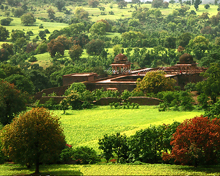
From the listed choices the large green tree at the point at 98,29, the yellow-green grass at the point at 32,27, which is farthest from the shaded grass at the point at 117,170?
the yellow-green grass at the point at 32,27

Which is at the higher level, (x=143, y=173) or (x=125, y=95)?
(x=143, y=173)

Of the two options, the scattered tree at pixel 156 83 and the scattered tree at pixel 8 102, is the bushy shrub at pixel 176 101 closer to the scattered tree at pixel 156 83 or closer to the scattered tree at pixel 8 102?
the scattered tree at pixel 156 83

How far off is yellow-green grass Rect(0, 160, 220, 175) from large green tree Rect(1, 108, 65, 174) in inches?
29.8

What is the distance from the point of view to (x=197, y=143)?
21188 mm

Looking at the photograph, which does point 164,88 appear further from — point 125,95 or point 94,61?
point 94,61

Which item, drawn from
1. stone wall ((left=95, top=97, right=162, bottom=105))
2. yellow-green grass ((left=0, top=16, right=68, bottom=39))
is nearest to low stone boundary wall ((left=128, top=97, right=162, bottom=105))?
stone wall ((left=95, top=97, right=162, bottom=105))

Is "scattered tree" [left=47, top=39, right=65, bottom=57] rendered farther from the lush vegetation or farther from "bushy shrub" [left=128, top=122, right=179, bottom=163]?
"bushy shrub" [left=128, top=122, right=179, bottom=163]

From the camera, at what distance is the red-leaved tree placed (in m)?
21.1

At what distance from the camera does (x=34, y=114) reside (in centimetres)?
2205

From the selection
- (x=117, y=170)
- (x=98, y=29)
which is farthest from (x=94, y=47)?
(x=117, y=170)

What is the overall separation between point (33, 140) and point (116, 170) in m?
4.69

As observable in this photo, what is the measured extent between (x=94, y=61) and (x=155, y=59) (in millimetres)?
12623

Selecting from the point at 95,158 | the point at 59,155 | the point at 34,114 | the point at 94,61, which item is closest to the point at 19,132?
the point at 34,114

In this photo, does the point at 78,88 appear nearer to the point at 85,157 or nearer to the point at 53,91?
the point at 53,91
